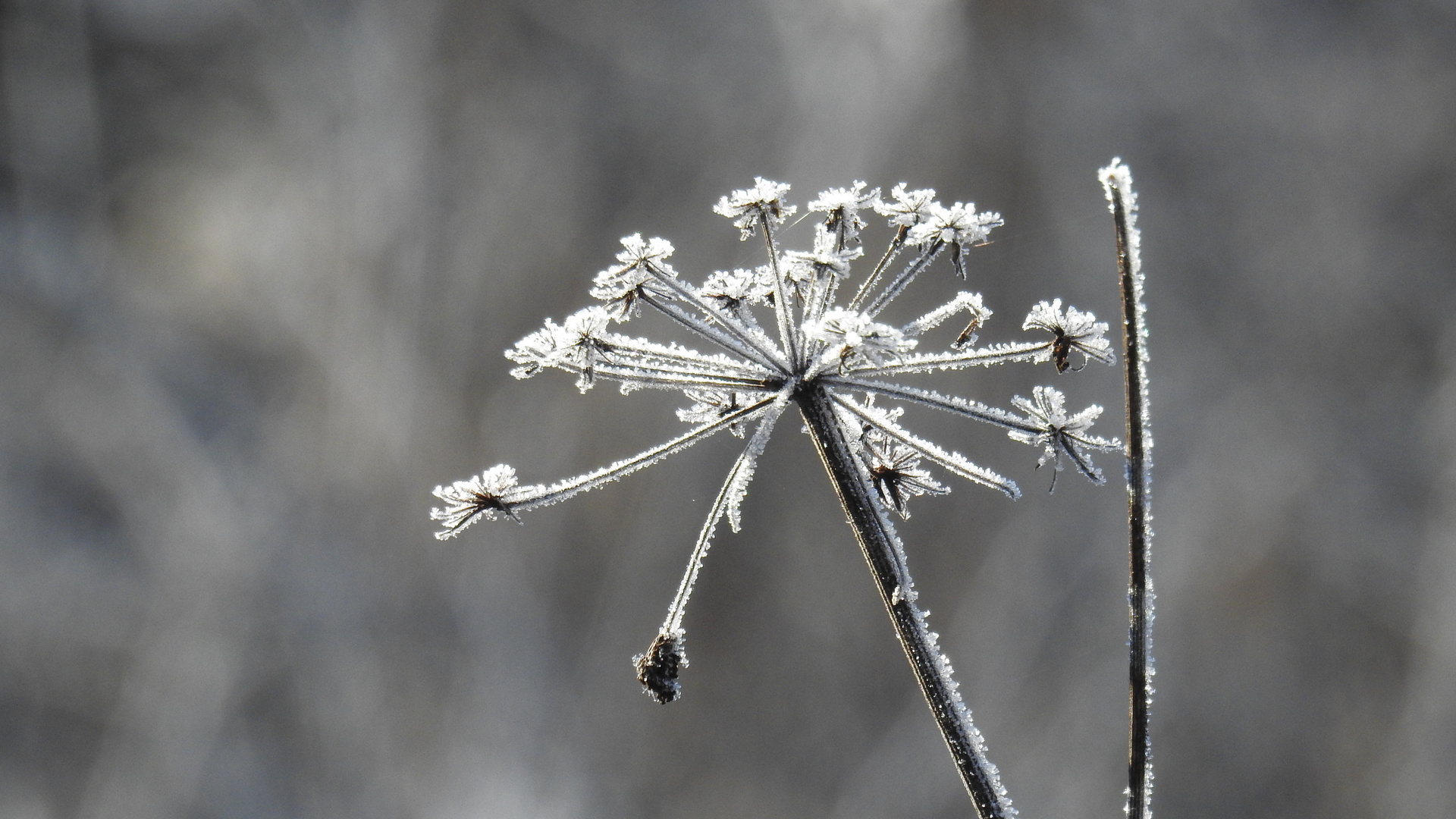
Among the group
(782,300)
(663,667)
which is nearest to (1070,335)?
(782,300)

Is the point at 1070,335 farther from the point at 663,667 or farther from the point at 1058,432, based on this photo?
the point at 663,667

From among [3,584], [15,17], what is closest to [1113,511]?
[3,584]

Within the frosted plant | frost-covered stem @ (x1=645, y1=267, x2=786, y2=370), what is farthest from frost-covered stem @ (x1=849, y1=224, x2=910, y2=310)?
frost-covered stem @ (x1=645, y1=267, x2=786, y2=370)

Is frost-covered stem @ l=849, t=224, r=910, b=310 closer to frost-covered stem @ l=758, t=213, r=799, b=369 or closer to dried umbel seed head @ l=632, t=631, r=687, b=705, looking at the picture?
frost-covered stem @ l=758, t=213, r=799, b=369

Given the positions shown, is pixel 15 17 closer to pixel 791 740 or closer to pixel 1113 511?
pixel 791 740

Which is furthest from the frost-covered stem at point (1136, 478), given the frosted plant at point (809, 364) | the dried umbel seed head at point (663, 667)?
the dried umbel seed head at point (663, 667)

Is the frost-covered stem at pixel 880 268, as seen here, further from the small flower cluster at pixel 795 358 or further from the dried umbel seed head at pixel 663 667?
the dried umbel seed head at pixel 663 667

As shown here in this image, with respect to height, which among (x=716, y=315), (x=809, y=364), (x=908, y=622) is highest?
(x=716, y=315)
